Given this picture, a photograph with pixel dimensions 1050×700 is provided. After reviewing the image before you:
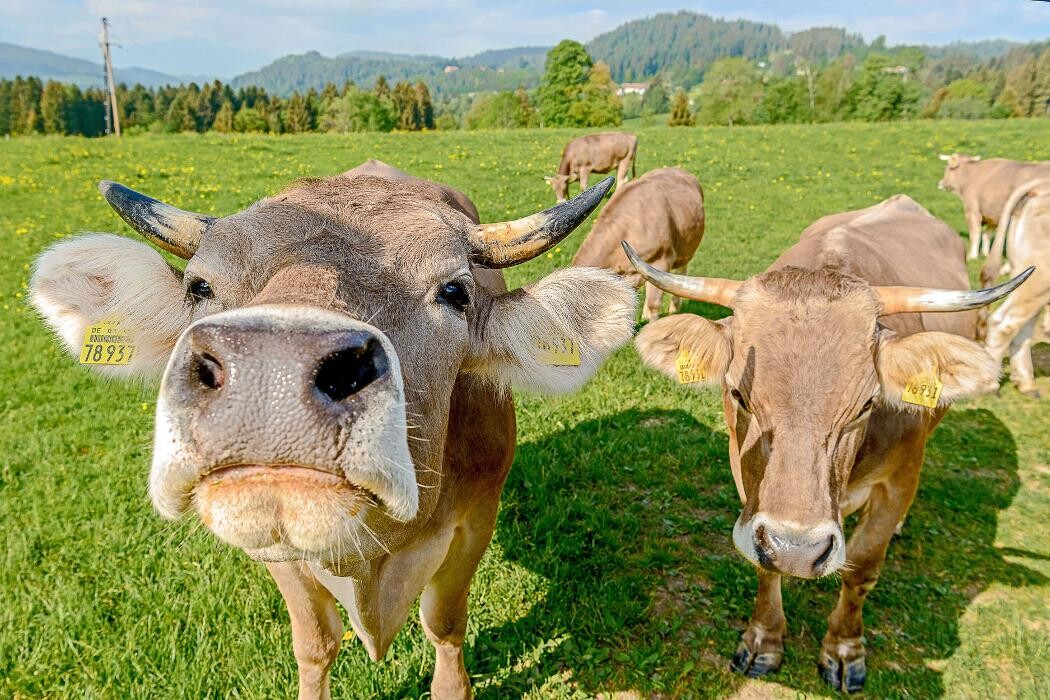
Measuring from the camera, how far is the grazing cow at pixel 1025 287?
6.70m

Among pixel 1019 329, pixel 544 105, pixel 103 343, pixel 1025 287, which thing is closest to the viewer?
pixel 103 343

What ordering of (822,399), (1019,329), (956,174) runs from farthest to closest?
(956,174) → (1019,329) → (822,399)

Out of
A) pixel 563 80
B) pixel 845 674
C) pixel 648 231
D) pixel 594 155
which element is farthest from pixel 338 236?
pixel 563 80

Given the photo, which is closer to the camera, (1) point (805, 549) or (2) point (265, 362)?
(2) point (265, 362)

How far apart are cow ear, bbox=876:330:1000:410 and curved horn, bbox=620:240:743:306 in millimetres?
764

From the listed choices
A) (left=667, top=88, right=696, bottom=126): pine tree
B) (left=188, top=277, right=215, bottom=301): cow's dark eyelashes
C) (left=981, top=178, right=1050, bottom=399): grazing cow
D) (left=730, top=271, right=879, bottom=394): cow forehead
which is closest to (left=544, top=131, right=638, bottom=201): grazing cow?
(left=981, top=178, right=1050, bottom=399): grazing cow

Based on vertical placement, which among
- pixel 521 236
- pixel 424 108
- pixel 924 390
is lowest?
pixel 924 390

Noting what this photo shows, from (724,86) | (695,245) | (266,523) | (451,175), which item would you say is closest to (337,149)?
(451,175)

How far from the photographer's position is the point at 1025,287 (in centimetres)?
666

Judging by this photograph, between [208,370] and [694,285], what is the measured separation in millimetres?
2675

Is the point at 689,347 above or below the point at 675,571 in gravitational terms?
above

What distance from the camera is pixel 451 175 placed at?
56.8 ft

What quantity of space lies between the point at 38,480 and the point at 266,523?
4639 mm

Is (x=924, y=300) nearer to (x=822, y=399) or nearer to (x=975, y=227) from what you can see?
(x=822, y=399)
